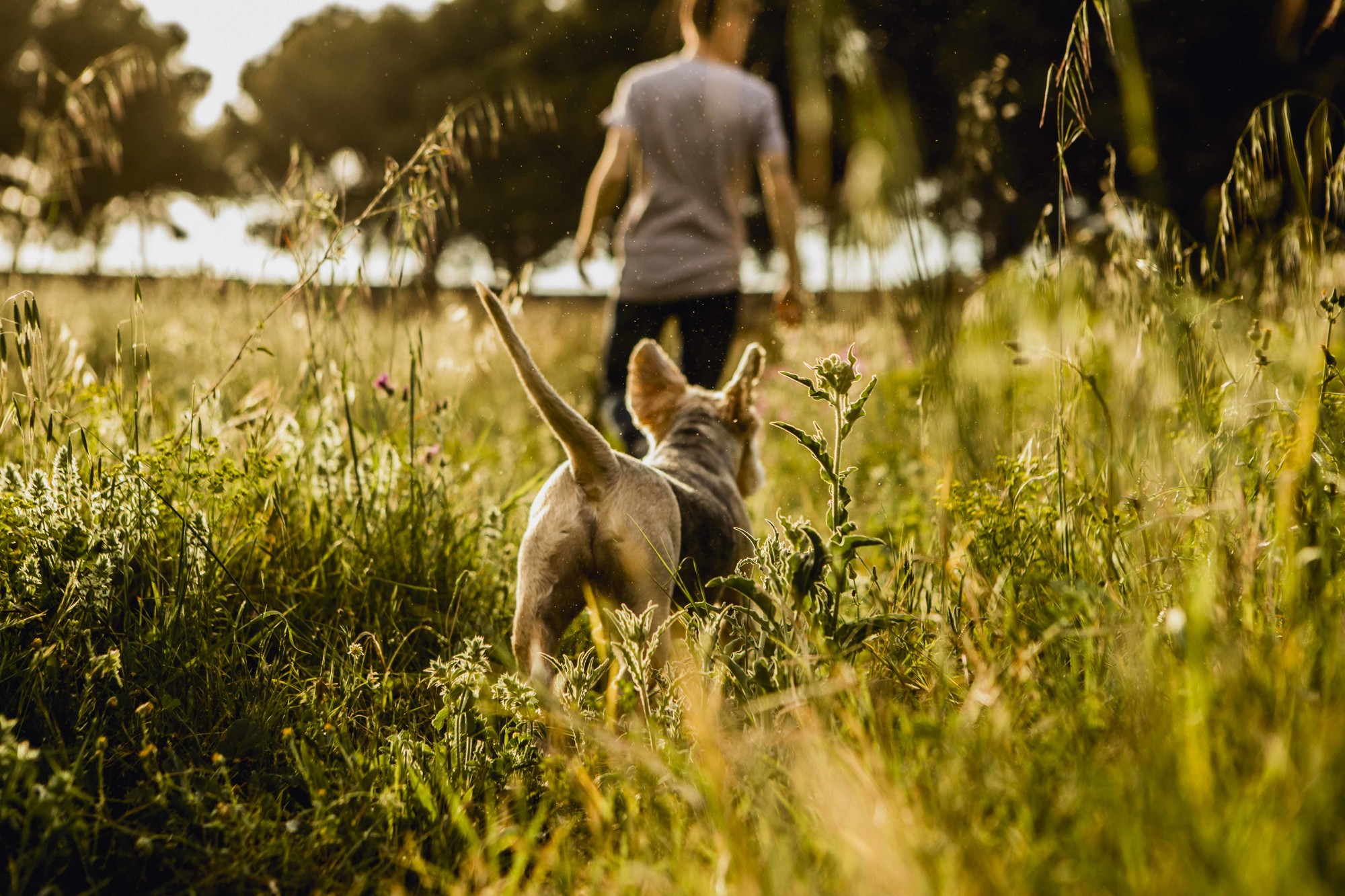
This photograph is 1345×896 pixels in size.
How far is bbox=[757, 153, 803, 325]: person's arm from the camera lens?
13.1 ft

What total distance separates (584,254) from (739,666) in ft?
9.79

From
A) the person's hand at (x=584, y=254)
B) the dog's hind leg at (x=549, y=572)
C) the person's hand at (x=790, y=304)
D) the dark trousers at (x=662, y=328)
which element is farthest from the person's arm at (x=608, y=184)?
the dog's hind leg at (x=549, y=572)

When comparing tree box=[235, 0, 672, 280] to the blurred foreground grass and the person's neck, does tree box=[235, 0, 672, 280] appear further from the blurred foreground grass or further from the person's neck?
the blurred foreground grass

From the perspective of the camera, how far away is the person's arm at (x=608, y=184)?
13.2ft

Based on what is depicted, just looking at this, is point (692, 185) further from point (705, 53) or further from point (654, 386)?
point (654, 386)

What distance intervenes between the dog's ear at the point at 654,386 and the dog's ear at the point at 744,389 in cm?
18

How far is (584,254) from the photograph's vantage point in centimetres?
428

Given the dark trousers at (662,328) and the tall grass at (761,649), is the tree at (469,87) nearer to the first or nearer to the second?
the dark trousers at (662,328)

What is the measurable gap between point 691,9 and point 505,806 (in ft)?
12.1

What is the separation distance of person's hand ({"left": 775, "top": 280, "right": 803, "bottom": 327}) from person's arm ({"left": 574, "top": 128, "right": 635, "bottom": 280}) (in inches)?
37.2

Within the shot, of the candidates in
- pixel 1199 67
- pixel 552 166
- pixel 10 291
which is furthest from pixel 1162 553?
pixel 552 166

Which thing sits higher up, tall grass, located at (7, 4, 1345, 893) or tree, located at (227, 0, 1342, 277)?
tree, located at (227, 0, 1342, 277)

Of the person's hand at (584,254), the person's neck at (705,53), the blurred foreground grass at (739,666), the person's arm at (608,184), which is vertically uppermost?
the person's neck at (705,53)

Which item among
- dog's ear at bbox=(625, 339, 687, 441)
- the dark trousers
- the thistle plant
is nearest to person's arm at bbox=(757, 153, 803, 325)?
the dark trousers
